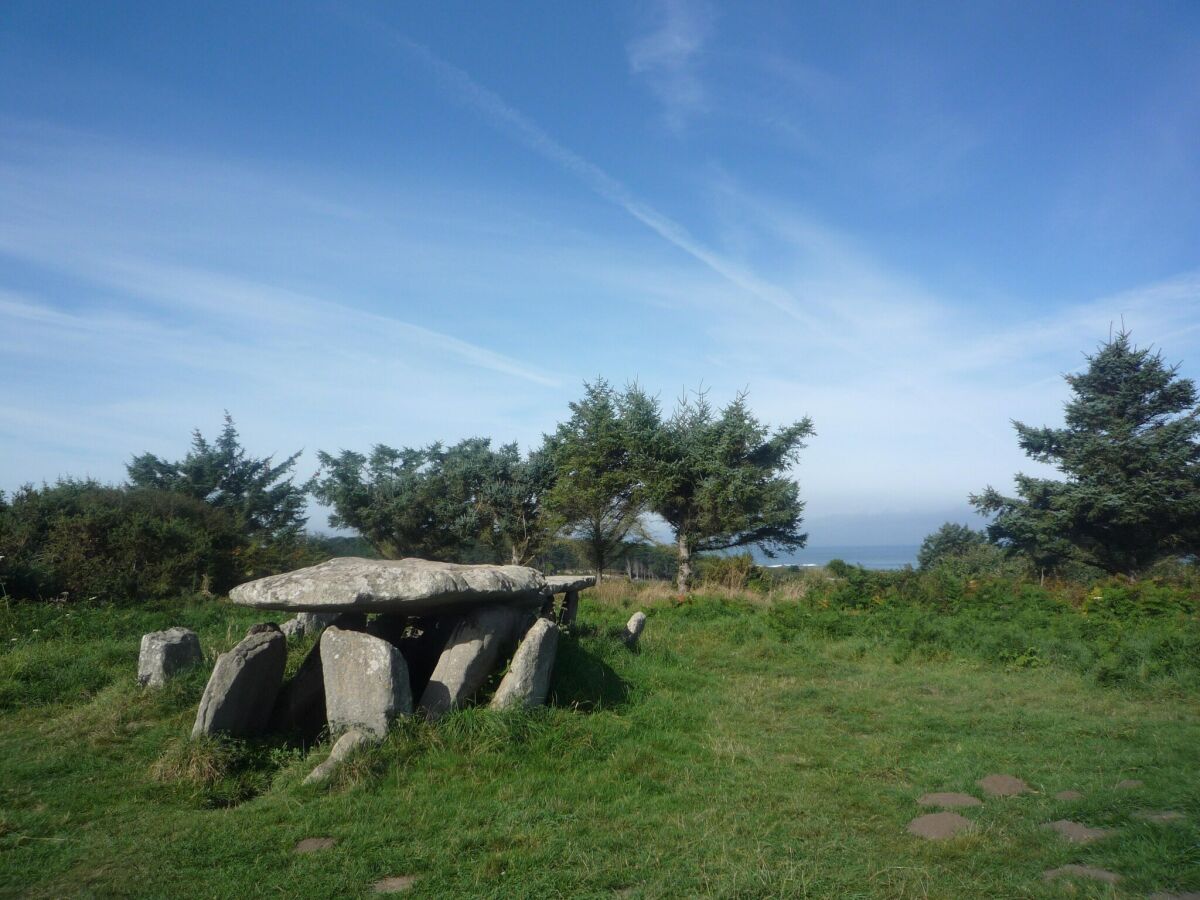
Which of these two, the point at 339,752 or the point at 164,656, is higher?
the point at 164,656

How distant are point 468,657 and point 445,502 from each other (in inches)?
838

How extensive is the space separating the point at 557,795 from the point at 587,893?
161cm

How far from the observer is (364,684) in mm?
7152

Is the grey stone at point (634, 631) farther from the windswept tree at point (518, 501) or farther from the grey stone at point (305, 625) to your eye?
the windswept tree at point (518, 501)

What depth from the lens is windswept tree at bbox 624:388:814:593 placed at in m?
24.1

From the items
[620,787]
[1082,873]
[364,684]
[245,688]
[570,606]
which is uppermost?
[570,606]

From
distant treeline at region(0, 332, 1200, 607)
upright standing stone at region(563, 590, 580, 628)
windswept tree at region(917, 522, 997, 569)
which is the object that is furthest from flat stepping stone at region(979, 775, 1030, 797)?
windswept tree at region(917, 522, 997, 569)

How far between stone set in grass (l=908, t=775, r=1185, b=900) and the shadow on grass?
3456mm

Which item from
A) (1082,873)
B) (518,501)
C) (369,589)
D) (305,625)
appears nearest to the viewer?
(1082,873)

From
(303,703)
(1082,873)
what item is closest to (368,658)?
(303,703)

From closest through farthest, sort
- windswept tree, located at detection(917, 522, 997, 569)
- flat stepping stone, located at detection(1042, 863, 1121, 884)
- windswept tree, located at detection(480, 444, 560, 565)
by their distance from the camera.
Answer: flat stepping stone, located at detection(1042, 863, 1121, 884)
windswept tree, located at detection(480, 444, 560, 565)
windswept tree, located at detection(917, 522, 997, 569)

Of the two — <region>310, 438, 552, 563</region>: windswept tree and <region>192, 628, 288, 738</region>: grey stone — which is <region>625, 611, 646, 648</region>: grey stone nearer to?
<region>192, 628, 288, 738</region>: grey stone

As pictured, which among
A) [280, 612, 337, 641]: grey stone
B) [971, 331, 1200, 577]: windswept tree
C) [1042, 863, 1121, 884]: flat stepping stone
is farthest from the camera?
[971, 331, 1200, 577]: windswept tree

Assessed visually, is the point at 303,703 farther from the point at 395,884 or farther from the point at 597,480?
the point at 597,480
